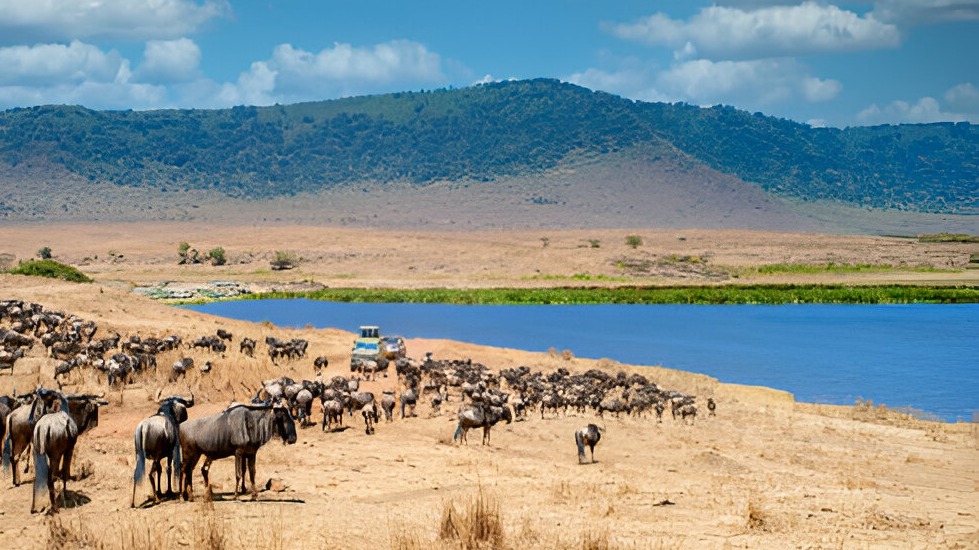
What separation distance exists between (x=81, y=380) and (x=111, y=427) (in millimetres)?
4790

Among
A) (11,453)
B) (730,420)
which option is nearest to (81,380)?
(11,453)

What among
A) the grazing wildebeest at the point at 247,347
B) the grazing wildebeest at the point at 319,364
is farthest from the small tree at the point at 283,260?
the grazing wildebeest at the point at 319,364

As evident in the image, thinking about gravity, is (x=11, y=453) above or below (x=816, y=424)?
above

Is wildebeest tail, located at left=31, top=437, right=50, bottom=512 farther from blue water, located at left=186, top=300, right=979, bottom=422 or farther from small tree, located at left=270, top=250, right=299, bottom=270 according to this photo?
small tree, located at left=270, top=250, right=299, bottom=270

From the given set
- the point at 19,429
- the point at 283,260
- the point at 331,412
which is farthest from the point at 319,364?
the point at 283,260

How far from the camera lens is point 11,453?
13.9 metres

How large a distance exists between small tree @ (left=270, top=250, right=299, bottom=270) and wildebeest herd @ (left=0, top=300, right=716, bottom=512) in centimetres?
6386

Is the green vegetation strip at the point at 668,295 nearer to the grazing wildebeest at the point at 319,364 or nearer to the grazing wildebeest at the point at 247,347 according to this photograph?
the grazing wildebeest at the point at 247,347

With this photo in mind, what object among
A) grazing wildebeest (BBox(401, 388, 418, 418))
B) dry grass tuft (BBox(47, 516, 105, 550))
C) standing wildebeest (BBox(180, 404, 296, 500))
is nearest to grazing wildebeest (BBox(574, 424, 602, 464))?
grazing wildebeest (BBox(401, 388, 418, 418))

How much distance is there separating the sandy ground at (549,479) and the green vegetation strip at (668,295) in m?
36.1

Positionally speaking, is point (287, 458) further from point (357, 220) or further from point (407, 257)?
point (357, 220)

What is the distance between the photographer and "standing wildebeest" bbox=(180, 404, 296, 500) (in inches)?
526

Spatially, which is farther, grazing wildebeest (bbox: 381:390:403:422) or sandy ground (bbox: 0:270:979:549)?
grazing wildebeest (bbox: 381:390:403:422)

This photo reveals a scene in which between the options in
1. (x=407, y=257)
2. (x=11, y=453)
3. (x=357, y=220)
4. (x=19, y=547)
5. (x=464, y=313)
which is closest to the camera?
(x=19, y=547)
